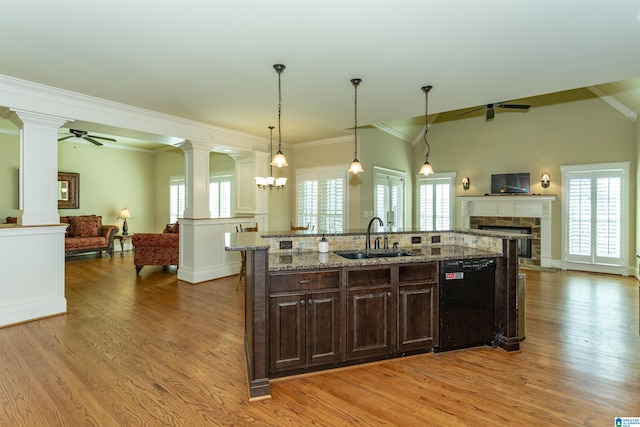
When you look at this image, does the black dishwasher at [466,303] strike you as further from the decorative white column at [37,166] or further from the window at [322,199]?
the decorative white column at [37,166]

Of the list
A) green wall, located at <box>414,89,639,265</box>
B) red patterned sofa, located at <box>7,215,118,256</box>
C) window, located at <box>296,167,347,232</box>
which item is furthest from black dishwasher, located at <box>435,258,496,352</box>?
red patterned sofa, located at <box>7,215,118,256</box>

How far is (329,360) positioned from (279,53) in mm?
2785

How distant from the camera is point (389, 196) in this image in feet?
25.3

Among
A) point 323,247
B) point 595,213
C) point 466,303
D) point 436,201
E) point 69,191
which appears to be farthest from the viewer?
point 436,201

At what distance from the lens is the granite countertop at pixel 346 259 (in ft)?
8.56

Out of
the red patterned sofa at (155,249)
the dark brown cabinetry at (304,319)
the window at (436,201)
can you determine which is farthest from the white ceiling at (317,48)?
the window at (436,201)

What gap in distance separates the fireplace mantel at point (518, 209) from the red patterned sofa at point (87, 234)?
898cm

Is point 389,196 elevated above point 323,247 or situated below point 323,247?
above

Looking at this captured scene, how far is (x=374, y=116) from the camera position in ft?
17.3

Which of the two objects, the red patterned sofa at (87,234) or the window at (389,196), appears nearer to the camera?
the window at (389,196)

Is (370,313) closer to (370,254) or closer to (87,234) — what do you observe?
(370,254)

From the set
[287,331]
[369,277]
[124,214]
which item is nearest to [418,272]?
[369,277]

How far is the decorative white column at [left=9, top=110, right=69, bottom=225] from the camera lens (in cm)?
384

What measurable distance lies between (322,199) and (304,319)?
185 inches
